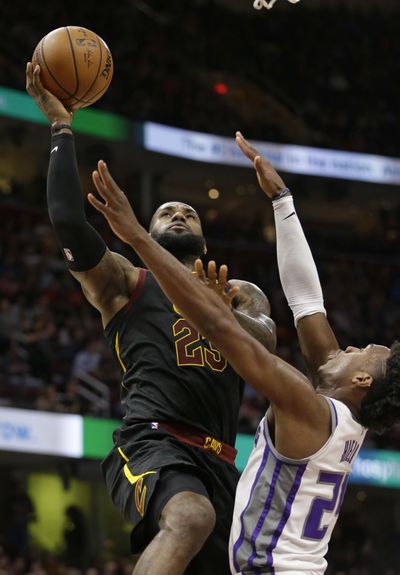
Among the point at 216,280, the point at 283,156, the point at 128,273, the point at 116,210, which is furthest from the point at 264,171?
the point at 283,156

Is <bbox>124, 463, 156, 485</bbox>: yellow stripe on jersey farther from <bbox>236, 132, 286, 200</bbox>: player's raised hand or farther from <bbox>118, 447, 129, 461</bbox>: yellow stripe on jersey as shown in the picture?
<bbox>236, 132, 286, 200</bbox>: player's raised hand

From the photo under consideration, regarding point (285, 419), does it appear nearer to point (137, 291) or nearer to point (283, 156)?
point (137, 291)

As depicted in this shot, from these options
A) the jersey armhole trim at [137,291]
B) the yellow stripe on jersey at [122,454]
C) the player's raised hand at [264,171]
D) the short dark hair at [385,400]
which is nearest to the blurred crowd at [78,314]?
the jersey armhole trim at [137,291]

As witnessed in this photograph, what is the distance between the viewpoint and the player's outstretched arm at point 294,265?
495 cm

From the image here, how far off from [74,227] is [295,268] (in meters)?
0.99

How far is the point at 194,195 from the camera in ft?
86.4

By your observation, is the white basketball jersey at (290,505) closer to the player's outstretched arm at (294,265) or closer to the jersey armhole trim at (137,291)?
the player's outstretched arm at (294,265)

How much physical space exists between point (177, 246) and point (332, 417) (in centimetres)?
154

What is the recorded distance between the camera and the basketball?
5.27 meters

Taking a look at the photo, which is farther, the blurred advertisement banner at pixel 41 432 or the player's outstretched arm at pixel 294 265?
the blurred advertisement banner at pixel 41 432

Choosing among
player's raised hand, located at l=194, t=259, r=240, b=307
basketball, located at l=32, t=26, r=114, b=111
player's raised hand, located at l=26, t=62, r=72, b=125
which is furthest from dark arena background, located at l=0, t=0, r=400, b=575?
player's raised hand, located at l=194, t=259, r=240, b=307

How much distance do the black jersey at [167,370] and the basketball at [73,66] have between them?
0.89 metres

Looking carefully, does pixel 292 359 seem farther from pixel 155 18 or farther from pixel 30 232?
pixel 155 18

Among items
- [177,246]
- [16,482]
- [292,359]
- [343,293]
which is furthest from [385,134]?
[177,246]
